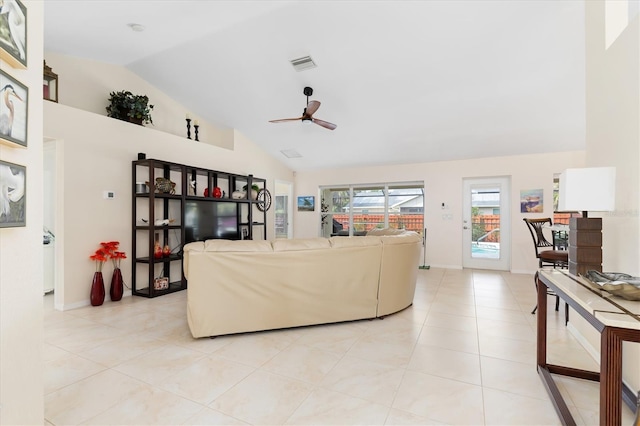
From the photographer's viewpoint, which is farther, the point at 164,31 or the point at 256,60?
the point at 256,60

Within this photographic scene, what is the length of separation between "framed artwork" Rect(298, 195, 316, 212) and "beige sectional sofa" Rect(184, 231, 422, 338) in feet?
15.8

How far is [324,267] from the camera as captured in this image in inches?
112

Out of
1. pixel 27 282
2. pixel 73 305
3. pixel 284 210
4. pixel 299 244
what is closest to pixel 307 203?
pixel 284 210

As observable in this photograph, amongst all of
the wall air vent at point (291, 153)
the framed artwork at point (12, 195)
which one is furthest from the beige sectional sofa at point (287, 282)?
the wall air vent at point (291, 153)

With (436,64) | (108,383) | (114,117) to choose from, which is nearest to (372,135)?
(436,64)

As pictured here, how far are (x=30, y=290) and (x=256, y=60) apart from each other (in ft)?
11.9

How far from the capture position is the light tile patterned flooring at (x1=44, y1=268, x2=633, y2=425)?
5.42 ft

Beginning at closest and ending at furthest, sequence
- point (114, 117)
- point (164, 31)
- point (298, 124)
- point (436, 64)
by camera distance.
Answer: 1. point (164, 31)
2. point (436, 64)
3. point (114, 117)
4. point (298, 124)

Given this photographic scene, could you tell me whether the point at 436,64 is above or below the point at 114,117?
above

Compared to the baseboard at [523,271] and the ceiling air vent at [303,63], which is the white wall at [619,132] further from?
the baseboard at [523,271]

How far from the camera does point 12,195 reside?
1194 millimetres

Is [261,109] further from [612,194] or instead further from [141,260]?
[612,194]

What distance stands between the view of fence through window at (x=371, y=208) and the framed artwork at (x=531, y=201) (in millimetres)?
1894

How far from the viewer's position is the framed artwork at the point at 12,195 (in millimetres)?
1145
